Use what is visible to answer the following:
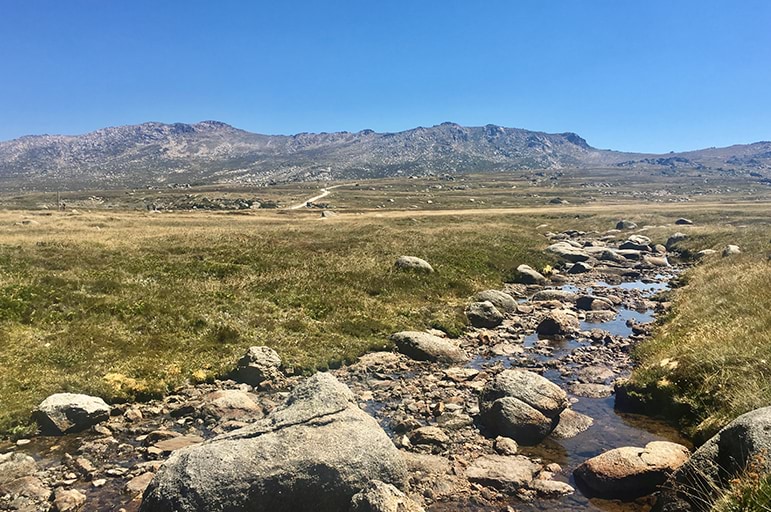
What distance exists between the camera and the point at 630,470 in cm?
1213

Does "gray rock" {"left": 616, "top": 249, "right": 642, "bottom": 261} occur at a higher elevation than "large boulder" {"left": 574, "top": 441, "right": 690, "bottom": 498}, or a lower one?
lower

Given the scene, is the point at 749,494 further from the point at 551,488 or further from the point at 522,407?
the point at 522,407

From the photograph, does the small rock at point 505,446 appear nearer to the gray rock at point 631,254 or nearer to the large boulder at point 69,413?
the large boulder at point 69,413

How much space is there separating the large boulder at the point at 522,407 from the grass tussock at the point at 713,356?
163 inches

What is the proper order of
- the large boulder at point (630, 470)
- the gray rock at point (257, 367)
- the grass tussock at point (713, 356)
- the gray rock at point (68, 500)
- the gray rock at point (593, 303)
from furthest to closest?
1. the gray rock at point (593, 303)
2. the gray rock at point (257, 367)
3. the grass tussock at point (713, 356)
4. the large boulder at point (630, 470)
5. the gray rock at point (68, 500)

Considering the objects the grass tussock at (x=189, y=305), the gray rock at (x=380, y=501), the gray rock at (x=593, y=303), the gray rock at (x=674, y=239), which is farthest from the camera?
the gray rock at (x=674, y=239)

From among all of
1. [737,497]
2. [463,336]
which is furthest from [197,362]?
[737,497]

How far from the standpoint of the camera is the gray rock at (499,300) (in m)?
32.5

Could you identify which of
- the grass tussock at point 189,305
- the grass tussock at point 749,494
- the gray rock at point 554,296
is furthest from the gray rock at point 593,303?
the grass tussock at point 749,494

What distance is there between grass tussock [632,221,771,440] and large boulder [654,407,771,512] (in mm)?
3291

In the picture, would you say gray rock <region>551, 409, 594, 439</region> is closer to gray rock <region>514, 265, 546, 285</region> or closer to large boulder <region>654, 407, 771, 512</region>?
large boulder <region>654, 407, 771, 512</region>

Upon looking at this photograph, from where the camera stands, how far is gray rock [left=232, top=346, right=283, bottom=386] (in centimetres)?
1998

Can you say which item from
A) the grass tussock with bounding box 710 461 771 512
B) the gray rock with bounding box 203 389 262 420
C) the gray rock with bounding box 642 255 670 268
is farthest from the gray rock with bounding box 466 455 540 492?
the gray rock with bounding box 642 255 670 268

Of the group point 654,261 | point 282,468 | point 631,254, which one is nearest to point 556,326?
point 282,468
